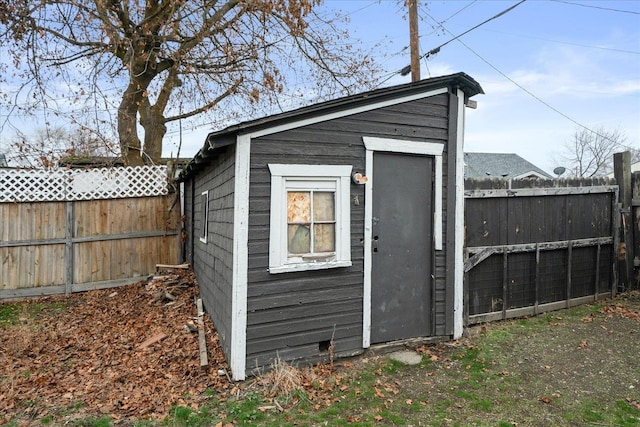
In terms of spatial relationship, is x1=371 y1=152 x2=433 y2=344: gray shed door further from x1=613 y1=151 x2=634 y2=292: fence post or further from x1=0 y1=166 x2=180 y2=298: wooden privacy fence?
x1=0 y1=166 x2=180 y2=298: wooden privacy fence

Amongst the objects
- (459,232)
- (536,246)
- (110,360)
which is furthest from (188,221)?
(536,246)

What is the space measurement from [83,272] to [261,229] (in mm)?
5440

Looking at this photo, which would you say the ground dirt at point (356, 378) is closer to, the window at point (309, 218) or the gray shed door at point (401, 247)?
the gray shed door at point (401, 247)

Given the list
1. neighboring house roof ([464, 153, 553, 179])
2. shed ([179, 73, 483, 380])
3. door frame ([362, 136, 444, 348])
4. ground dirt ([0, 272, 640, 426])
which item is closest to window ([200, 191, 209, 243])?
shed ([179, 73, 483, 380])

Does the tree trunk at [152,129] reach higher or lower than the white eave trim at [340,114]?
higher

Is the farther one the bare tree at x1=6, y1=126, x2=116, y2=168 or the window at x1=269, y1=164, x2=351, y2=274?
the bare tree at x1=6, y1=126, x2=116, y2=168

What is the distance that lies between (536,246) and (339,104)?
374 cm

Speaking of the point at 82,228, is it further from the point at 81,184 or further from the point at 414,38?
the point at 414,38

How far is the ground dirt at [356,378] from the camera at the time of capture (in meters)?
3.18

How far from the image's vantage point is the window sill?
3764mm

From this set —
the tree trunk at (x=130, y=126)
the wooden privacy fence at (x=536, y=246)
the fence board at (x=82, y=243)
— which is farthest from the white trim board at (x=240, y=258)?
the tree trunk at (x=130, y=126)

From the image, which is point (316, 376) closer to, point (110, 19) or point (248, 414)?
point (248, 414)

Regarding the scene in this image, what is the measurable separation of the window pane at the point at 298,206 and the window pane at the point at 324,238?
0.18 meters

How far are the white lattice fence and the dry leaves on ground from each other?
6.91 ft
